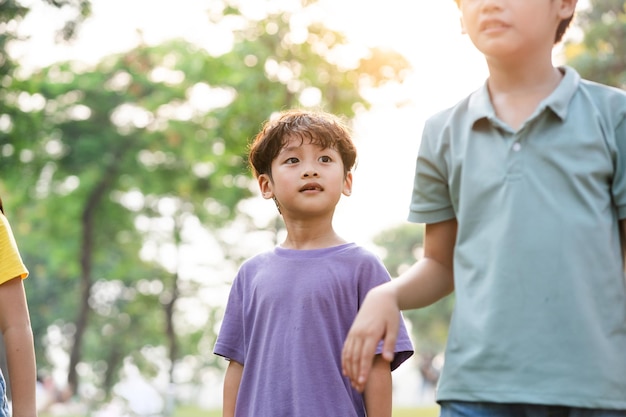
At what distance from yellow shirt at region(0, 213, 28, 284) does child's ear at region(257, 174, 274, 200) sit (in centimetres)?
100

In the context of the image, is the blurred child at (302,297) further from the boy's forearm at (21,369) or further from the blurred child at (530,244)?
the blurred child at (530,244)

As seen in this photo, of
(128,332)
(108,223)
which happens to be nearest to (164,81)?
(108,223)

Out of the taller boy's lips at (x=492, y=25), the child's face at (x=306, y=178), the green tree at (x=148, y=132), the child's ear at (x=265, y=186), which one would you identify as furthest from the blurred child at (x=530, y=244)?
the green tree at (x=148, y=132)

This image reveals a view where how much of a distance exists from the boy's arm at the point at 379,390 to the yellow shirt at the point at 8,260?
1221 millimetres

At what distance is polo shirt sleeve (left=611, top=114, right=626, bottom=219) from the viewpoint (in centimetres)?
251

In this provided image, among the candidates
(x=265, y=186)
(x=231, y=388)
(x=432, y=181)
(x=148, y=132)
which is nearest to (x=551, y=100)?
(x=432, y=181)

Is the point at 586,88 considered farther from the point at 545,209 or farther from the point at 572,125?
the point at 545,209

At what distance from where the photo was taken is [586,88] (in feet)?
8.63

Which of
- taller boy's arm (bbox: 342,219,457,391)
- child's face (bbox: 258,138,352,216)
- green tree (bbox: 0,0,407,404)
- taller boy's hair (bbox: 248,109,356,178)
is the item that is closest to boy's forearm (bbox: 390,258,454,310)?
taller boy's arm (bbox: 342,219,457,391)

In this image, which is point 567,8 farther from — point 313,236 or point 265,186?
point 265,186

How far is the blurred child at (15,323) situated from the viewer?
3635 mm

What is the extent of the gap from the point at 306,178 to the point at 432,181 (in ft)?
4.22

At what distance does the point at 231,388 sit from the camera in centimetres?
411

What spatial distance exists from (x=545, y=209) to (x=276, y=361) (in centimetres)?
165
